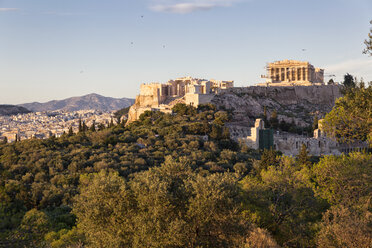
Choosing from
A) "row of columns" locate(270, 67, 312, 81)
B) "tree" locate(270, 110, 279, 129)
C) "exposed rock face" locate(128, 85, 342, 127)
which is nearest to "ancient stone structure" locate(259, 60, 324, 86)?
"row of columns" locate(270, 67, 312, 81)

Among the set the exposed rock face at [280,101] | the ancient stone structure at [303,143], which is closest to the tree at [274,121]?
the exposed rock face at [280,101]

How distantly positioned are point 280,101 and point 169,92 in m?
17.6

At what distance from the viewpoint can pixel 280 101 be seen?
6719 centimetres

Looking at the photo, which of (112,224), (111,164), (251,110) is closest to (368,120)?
(112,224)

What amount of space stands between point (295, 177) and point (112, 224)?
8.94 meters

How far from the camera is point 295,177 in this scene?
1834 centimetres

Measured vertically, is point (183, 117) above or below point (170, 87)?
below

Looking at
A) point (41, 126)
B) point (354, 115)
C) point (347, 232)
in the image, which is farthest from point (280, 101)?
point (41, 126)

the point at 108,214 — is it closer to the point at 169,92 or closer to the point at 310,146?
the point at 310,146

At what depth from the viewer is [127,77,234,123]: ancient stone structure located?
Answer: 56.3 metres

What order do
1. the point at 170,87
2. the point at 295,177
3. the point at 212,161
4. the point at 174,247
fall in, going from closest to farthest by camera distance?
the point at 174,247 → the point at 295,177 → the point at 212,161 → the point at 170,87

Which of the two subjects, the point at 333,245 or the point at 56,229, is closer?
the point at 333,245

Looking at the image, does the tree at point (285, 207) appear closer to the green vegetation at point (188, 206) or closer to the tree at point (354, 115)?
the green vegetation at point (188, 206)

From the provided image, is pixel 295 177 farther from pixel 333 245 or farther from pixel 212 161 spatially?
pixel 212 161
